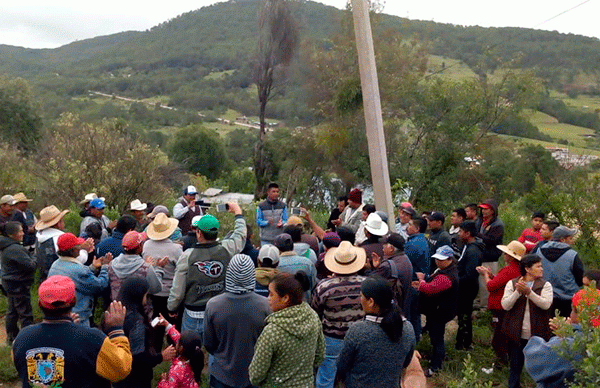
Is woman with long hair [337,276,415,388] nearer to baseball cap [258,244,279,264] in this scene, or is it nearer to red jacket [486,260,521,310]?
baseball cap [258,244,279,264]

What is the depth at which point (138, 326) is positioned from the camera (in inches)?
168

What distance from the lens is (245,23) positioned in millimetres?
90500

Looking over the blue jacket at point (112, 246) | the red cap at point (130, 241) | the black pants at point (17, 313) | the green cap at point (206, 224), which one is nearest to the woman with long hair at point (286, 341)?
the green cap at point (206, 224)

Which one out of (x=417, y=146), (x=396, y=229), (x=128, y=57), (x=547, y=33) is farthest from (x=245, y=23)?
(x=396, y=229)

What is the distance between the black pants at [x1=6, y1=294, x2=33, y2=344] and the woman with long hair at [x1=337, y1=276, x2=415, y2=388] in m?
4.23

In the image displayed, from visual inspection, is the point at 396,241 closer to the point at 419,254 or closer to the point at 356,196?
the point at 419,254

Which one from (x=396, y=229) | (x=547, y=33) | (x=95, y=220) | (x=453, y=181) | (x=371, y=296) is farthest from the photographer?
(x=547, y=33)

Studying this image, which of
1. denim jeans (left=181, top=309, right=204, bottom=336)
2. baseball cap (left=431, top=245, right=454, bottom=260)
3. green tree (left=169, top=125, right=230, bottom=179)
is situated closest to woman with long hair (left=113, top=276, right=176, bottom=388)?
denim jeans (left=181, top=309, right=204, bottom=336)

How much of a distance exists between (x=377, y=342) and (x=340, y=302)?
0.96 meters

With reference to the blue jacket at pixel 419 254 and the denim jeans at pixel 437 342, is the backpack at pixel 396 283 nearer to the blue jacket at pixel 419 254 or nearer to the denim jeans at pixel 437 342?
the denim jeans at pixel 437 342

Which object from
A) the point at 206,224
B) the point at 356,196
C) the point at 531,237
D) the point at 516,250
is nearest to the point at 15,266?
the point at 206,224

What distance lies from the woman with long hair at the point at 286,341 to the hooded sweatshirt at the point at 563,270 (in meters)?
3.17

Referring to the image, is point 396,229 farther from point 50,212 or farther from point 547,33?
point 547,33

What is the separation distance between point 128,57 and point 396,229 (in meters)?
106
